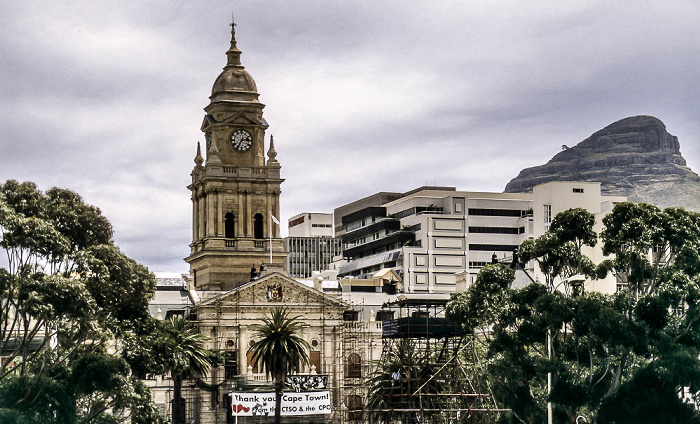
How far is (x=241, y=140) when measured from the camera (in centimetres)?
12256

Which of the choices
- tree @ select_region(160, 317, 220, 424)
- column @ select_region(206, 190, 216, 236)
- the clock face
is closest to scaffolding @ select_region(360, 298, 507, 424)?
tree @ select_region(160, 317, 220, 424)

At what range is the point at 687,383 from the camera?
67500 millimetres

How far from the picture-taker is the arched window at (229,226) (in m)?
121

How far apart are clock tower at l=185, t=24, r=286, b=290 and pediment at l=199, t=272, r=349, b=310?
157 inches

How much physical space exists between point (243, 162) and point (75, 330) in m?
58.3

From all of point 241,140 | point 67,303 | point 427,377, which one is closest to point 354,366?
point 241,140

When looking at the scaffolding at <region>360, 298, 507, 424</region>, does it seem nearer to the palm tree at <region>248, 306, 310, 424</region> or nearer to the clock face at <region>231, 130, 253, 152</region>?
the palm tree at <region>248, 306, 310, 424</region>

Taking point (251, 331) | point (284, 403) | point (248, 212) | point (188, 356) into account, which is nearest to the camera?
point (188, 356)

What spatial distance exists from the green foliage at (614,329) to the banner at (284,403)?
3042 cm

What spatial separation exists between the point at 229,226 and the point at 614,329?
6017 cm

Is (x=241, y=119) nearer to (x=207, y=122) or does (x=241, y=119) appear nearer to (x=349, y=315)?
(x=207, y=122)

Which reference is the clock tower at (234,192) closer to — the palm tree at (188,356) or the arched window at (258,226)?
the arched window at (258,226)

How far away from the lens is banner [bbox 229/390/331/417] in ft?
333

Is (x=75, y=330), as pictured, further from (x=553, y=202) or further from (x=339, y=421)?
(x=553, y=202)
